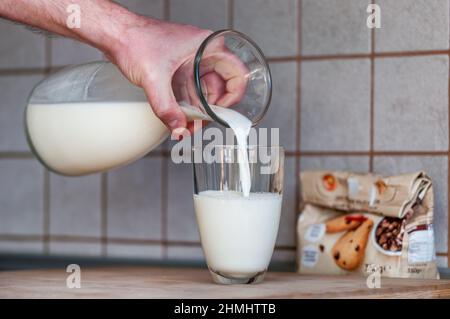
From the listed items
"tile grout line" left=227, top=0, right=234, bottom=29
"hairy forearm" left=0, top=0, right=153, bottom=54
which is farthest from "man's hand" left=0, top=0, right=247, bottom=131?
"tile grout line" left=227, top=0, right=234, bottom=29

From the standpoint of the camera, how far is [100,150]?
133 cm

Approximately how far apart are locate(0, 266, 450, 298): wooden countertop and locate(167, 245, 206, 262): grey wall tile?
0.98 ft

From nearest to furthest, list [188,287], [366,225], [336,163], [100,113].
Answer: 1. [188,287]
2. [100,113]
3. [366,225]
4. [336,163]

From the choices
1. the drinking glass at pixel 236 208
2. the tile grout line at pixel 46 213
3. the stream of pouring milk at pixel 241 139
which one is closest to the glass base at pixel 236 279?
the drinking glass at pixel 236 208

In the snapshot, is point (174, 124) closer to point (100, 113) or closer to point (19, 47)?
point (100, 113)

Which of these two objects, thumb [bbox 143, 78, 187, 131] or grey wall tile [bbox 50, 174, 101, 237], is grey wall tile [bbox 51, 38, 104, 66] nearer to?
grey wall tile [bbox 50, 174, 101, 237]

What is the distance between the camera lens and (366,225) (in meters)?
1.42

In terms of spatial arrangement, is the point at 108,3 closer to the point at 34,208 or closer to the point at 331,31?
the point at 331,31

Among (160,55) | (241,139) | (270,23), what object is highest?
(270,23)

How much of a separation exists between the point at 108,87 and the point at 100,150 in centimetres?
9

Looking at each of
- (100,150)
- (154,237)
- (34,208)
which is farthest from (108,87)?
(34,208)

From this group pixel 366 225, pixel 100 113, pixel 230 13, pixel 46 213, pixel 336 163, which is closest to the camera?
pixel 100 113

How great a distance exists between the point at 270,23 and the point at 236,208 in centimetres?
54

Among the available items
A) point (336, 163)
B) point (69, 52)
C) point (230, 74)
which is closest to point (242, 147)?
point (230, 74)
